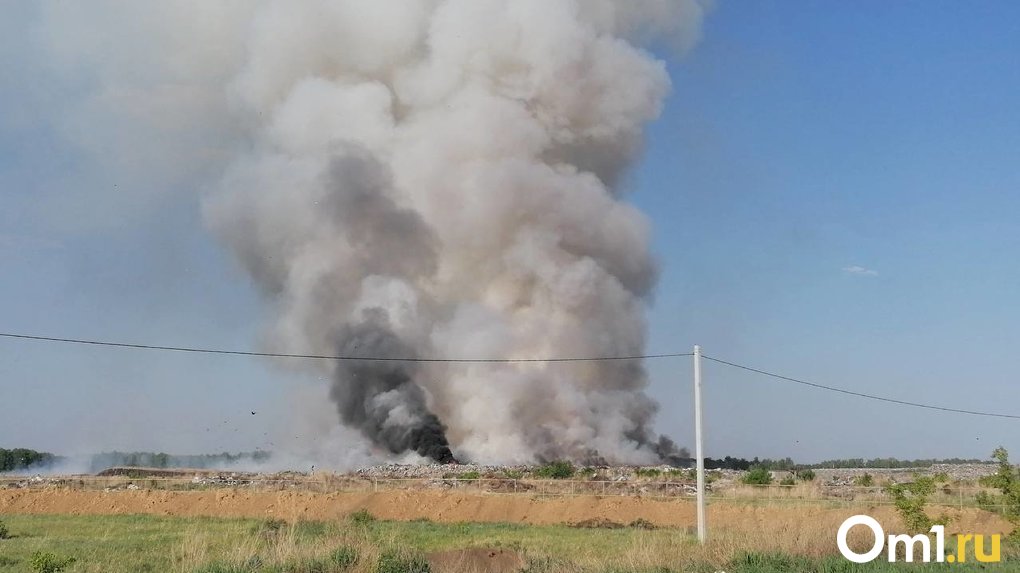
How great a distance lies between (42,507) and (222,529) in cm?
1336

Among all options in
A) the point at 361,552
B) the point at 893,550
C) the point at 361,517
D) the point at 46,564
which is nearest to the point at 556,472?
the point at 361,517

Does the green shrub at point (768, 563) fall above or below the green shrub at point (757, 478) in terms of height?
above

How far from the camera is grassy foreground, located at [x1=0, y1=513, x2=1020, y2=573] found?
1527cm

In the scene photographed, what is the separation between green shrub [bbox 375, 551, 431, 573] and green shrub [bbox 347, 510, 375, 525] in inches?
497

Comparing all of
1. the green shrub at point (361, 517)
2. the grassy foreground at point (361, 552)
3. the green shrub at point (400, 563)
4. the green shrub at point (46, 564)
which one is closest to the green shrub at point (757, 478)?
the grassy foreground at point (361, 552)

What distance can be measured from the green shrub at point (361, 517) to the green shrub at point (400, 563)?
12625 mm

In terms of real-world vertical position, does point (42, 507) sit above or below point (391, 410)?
below

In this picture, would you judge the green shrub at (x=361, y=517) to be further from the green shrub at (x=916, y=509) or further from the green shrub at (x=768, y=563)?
the green shrub at (x=916, y=509)

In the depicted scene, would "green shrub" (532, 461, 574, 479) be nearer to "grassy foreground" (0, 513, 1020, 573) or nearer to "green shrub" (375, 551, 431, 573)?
"grassy foreground" (0, 513, 1020, 573)

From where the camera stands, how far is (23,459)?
275 ft

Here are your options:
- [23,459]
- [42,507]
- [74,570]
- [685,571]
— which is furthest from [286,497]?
[23,459]

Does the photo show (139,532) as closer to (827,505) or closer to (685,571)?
(685,571)

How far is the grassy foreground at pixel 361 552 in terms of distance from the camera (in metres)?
15.3

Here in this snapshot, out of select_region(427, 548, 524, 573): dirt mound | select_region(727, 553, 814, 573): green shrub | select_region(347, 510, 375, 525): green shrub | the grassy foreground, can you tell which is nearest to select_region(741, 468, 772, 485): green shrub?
the grassy foreground
